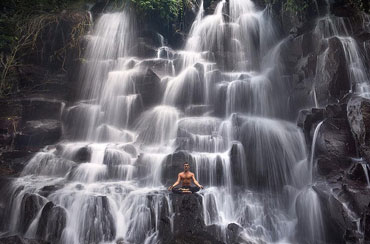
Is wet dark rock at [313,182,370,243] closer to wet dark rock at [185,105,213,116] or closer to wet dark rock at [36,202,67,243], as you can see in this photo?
wet dark rock at [185,105,213,116]

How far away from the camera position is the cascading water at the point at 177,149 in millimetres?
8922

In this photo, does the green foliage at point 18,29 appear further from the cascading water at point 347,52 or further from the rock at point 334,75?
the rock at point 334,75

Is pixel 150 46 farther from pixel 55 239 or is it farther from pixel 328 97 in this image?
pixel 55 239

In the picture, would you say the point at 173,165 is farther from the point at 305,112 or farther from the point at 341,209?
the point at 305,112

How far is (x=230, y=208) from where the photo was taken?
9.67m

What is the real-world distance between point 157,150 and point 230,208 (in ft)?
13.9

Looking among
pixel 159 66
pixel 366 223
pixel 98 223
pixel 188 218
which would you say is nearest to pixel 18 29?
pixel 159 66

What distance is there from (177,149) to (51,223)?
16.7ft

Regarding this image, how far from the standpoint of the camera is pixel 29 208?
29.6ft

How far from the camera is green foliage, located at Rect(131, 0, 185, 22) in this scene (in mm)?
20031

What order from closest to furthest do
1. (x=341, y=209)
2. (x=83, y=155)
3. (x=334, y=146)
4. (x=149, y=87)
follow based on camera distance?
(x=341, y=209)
(x=334, y=146)
(x=83, y=155)
(x=149, y=87)

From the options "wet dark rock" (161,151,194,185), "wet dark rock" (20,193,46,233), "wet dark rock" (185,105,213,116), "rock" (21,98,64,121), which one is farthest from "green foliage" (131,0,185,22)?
"wet dark rock" (20,193,46,233)

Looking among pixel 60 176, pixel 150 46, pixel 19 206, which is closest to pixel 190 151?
pixel 60 176

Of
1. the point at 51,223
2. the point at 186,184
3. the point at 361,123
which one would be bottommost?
the point at 51,223
